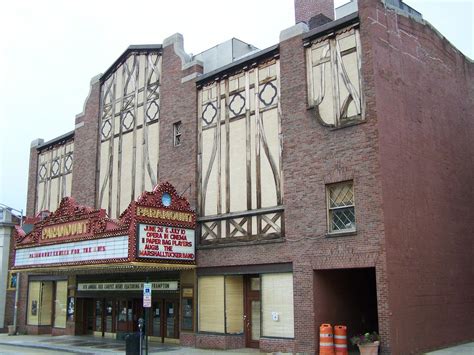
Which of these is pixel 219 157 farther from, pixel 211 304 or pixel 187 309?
pixel 187 309

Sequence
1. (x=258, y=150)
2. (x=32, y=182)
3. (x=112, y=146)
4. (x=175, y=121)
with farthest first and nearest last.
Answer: (x=32, y=182) → (x=112, y=146) → (x=175, y=121) → (x=258, y=150)

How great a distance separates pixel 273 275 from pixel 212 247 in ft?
11.6

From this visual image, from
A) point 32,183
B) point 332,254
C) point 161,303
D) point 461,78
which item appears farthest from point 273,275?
point 32,183

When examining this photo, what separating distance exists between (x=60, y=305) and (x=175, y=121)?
47.7 ft

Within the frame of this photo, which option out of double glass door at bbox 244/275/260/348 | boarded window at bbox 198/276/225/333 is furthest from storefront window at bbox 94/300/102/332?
double glass door at bbox 244/275/260/348

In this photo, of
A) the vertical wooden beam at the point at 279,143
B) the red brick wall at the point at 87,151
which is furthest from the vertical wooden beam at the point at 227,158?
the red brick wall at the point at 87,151

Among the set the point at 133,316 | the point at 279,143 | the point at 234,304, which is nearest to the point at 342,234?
the point at 279,143

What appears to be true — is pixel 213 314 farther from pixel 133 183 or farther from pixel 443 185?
pixel 443 185

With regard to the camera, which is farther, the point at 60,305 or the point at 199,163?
the point at 60,305

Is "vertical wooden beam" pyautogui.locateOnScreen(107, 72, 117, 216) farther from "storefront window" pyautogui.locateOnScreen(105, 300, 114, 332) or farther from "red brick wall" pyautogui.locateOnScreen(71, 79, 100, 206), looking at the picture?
"storefront window" pyautogui.locateOnScreen(105, 300, 114, 332)

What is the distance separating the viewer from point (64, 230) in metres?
26.6

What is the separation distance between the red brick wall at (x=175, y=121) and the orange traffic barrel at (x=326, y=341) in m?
9.01

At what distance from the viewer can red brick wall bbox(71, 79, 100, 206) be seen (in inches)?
1267

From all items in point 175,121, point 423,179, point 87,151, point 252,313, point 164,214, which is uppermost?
point 87,151
